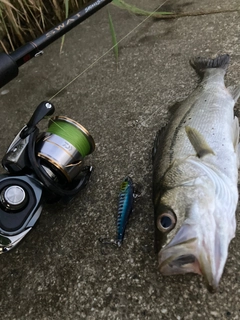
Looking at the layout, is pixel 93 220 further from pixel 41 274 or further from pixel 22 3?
pixel 22 3

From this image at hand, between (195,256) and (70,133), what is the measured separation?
3.39 feet

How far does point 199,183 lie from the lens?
1.98 metres

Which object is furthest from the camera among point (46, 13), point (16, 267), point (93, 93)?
point (46, 13)

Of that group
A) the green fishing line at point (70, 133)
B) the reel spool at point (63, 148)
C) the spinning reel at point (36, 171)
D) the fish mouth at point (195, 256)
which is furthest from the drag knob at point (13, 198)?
the fish mouth at point (195, 256)

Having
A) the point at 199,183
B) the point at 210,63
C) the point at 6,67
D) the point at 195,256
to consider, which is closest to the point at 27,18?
the point at 6,67

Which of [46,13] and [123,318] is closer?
[123,318]

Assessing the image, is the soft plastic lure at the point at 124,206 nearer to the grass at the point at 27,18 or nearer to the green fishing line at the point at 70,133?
the green fishing line at the point at 70,133

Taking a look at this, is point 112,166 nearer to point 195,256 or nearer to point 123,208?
point 123,208

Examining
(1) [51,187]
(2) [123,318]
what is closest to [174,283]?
(2) [123,318]

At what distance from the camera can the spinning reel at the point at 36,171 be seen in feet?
6.64

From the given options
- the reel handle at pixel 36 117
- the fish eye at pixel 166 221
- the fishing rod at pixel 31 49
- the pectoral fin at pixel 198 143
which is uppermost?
the fishing rod at pixel 31 49

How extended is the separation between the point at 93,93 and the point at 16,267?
1617mm

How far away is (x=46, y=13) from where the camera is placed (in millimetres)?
3969

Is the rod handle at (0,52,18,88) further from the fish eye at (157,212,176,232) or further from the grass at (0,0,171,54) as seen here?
the grass at (0,0,171,54)
